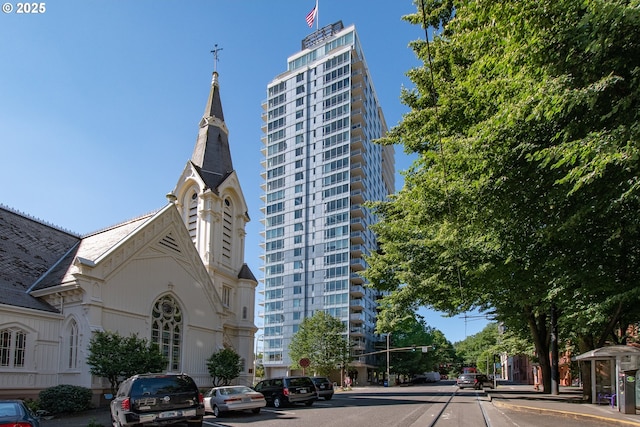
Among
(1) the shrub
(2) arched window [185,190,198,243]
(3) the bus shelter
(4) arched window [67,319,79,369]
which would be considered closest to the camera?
(3) the bus shelter

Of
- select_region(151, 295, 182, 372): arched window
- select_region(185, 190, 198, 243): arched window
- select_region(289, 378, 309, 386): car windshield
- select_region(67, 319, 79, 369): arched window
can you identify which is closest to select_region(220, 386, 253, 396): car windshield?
select_region(289, 378, 309, 386): car windshield

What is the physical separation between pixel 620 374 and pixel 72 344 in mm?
21802

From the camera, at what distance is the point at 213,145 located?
39656 millimetres

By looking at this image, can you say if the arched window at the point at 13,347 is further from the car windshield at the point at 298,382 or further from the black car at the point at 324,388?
the black car at the point at 324,388

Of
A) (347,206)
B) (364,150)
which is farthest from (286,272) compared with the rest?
(364,150)

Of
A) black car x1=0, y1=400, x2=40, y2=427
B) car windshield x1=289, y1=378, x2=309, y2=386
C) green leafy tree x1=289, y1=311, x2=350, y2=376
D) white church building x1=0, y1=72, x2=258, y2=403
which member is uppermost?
white church building x1=0, y1=72, x2=258, y2=403

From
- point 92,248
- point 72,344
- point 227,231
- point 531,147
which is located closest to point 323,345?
point 227,231

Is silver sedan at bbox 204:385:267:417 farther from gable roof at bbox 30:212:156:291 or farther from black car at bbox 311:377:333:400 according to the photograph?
black car at bbox 311:377:333:400

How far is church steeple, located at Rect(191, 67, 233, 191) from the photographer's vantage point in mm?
38128

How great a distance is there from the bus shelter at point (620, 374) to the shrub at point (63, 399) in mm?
19515

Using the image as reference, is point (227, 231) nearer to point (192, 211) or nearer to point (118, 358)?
point (192, 211)

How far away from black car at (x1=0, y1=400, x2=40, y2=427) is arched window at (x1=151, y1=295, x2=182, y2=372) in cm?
1716

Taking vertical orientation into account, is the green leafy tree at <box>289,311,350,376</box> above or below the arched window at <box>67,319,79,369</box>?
below

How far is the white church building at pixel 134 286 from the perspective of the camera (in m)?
21.5
